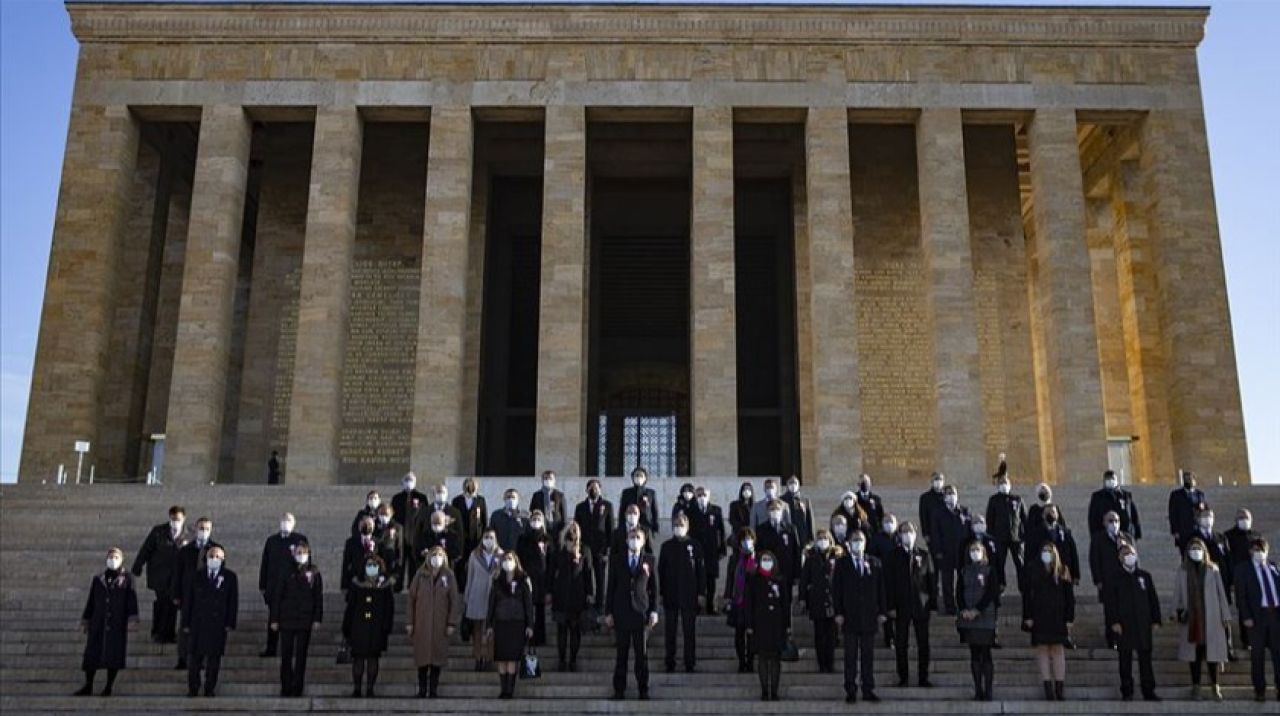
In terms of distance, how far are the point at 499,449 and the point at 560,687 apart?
16263 mm

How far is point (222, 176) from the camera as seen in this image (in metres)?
24.1

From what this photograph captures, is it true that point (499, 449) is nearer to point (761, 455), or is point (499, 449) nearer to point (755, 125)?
point (761, 455)

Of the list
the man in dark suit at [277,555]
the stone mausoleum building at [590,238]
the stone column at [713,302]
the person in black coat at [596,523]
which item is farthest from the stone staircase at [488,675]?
the stone column at [713,302]

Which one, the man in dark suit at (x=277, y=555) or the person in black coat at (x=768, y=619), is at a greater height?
the man in dark suit at (x=277, y=555)

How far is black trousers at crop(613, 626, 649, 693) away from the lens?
1046 cm

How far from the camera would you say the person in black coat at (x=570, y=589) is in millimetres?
11156

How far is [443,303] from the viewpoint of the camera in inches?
916

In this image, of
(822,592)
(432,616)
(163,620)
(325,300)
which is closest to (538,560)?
(432,616)

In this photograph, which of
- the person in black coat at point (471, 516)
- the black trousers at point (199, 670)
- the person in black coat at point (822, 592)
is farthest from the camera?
the person in black coat at point (471, 516)

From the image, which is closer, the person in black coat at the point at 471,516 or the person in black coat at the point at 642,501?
the person in black coat at the point at 642,501

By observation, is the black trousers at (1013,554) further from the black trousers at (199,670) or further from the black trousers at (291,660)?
the black trousers at (199,670)

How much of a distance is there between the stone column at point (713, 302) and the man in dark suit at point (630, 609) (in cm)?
1132

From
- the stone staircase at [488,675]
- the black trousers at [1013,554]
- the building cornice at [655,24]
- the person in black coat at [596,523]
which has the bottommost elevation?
the stone staircase at [488,675]

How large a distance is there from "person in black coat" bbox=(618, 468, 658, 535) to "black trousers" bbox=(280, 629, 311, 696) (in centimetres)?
351
